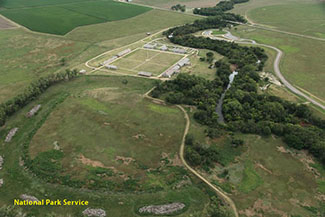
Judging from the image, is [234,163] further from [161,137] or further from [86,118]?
[86,118]

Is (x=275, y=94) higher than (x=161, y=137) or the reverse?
higher

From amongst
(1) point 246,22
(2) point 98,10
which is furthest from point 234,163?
(2) point 98,10

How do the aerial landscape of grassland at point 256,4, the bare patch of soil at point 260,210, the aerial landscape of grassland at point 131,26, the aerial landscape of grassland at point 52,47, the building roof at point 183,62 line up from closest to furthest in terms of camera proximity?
the bare patch of soil at point 260,210 → the aerial landscape of grassland at point 52,47 → the building roof at point 183,62 → the aerial landscape of grassland at point 131,26 → the aerial landscape of grassland at point 256,4

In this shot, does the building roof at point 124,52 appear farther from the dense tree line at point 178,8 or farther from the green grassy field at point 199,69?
the dense tree line at point 178,8

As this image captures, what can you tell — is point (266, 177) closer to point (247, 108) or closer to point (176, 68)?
point (247, 108)

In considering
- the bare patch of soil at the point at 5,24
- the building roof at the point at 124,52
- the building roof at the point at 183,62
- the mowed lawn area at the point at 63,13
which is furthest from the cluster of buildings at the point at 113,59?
the bare patch of soil at the point at 5,24

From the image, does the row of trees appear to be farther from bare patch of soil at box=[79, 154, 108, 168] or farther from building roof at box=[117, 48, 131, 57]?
bare patch of soil at box=[79, 154, 108, 168]

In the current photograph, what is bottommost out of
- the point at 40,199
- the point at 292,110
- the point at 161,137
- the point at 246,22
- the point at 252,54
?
the point at 40,199
